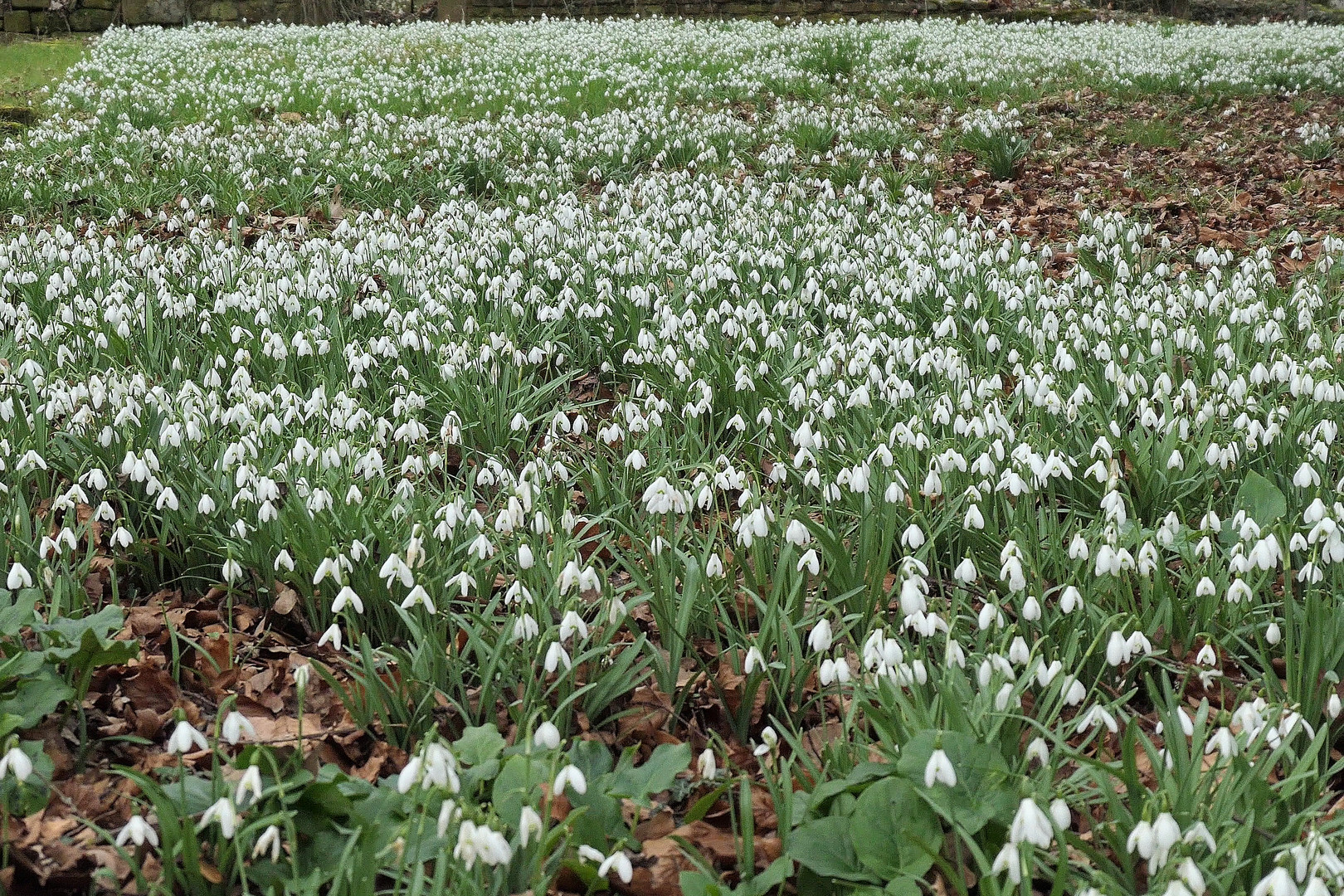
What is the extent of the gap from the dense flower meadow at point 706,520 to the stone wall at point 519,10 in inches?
567

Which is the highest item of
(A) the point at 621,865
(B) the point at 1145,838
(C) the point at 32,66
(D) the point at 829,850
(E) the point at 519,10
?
(E) the point at 519,10

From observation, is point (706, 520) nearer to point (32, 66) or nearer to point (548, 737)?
point (548, 737)

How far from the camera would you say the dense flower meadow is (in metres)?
1.81

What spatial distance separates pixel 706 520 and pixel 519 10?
2058 cm

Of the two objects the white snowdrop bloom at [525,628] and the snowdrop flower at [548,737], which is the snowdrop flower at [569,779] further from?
the white snowdrop bloom at [525,628]

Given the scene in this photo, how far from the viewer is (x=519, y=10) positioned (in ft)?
69.6

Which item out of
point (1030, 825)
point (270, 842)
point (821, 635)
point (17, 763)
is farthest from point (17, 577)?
point (1030, 825)

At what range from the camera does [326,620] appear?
288 cm

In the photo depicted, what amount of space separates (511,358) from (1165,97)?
9790 mm

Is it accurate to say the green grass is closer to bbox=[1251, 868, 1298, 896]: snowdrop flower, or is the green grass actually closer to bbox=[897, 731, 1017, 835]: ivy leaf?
bbox=[897, 731, 1017, 835]: ivy leaf

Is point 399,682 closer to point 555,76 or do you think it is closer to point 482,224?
point 482,224

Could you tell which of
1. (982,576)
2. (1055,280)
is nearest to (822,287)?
(1055,280)

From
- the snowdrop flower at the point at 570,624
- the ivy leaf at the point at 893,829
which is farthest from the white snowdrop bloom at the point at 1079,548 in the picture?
the snowdrop flower at the point at 570,624

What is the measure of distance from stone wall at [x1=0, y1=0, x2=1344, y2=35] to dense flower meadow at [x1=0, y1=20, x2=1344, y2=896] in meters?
14.4
